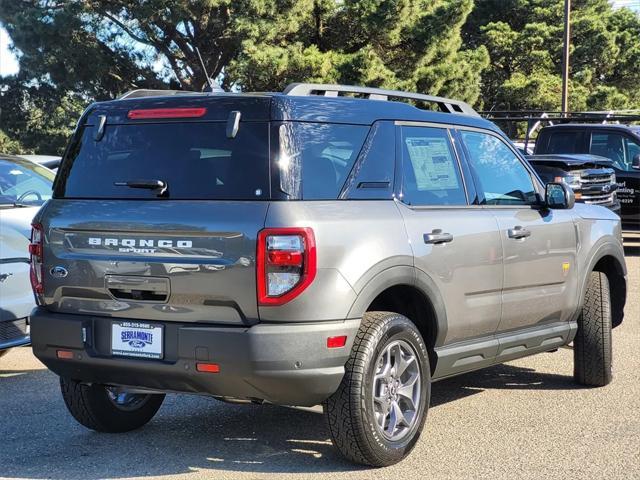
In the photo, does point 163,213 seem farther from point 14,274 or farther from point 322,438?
point 14,274

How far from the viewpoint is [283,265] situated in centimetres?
425

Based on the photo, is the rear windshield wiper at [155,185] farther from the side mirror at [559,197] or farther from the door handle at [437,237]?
the side mirror at [559,197]

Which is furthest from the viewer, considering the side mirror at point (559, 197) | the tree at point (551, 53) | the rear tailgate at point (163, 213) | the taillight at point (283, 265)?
the tree at point (551, 53)

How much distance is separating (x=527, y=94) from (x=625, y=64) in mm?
7567

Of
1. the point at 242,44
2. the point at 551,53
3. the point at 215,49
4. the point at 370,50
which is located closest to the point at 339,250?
the point at 242,44

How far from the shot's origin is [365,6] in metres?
28.8

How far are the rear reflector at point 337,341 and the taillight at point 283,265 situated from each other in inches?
11.7

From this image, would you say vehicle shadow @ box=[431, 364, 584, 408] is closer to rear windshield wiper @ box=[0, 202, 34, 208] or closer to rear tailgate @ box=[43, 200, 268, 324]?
rear tailgate @ box=[43, 200, 268, 324]

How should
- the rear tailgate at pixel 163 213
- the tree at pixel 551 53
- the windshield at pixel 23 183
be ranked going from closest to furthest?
the rear tailgate at pixel 163 213, the windshield at pixel 23 183, the tree at pixel 551 53

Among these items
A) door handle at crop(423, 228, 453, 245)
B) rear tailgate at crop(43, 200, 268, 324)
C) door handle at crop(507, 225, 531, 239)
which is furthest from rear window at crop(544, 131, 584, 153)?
rear tailgate at crop(43, 200, 268, 324)

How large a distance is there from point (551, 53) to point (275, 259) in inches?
1592

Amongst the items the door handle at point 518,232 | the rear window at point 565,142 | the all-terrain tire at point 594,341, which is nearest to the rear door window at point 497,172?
the door handle at point 518,232

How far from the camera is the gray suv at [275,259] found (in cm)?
430

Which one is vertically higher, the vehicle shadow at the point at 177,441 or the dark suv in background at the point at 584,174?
the dark suv in background at the point at 584,174
